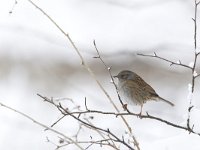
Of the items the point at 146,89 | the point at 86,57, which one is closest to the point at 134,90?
the point at 146,89

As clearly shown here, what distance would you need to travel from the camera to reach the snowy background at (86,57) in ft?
24.2

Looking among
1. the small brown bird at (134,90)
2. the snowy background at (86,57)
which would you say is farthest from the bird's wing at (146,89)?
the snowy background at (86,57)

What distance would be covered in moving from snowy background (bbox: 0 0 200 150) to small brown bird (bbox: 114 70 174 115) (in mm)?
1177

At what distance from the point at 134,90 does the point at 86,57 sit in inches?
139

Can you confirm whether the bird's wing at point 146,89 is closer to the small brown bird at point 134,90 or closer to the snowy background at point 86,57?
the small brown bird at point 134,90

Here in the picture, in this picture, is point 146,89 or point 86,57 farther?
point 86,57

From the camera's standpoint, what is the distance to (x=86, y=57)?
8.76 m

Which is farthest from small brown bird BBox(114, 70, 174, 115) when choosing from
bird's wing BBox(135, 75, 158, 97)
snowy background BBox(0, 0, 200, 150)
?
snowy background BBox(0, 0, 200, 150)

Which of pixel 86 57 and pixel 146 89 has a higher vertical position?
pixel 86 57

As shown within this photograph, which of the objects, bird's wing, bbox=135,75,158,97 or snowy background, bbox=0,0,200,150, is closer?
bird's wing, bbox=135,75,158,97

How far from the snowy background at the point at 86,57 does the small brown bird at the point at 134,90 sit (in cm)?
118

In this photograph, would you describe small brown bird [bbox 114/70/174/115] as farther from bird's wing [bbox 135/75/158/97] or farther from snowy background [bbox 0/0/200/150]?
snowy background [bbox 0/0/200/150]

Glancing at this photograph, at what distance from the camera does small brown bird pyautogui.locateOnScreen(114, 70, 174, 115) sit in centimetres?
524

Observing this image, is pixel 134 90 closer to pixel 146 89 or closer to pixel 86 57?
pixel 146 89
